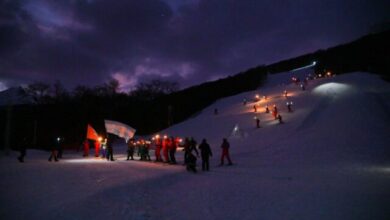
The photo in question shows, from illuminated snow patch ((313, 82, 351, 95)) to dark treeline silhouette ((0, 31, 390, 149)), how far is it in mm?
7660

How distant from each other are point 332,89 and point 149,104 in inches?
1626

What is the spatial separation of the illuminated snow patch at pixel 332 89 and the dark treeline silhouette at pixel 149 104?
25.1ft

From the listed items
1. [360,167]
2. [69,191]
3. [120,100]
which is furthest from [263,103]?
[120,100]

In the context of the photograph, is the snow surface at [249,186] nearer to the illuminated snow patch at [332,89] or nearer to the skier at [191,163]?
the skier at [191,163]

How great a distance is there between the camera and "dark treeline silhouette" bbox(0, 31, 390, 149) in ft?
175

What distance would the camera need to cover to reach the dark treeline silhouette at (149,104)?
53312 mm

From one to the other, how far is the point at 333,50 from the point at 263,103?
37108mm

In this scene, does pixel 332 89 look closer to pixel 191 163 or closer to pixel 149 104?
pixel 191 163

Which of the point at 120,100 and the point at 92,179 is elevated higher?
the point at 120,100

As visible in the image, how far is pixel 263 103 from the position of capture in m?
45.9

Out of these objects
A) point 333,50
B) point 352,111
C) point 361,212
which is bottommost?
point 361,212

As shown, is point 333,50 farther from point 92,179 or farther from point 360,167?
point 92,179

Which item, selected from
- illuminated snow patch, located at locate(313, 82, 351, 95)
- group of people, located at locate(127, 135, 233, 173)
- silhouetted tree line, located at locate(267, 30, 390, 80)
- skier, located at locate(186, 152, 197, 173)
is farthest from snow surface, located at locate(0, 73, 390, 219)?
silhouetted tree line, located at locate(267, 30, 390, 80)

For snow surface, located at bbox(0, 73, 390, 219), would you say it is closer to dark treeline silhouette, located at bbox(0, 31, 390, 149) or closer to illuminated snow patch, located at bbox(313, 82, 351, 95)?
illuminated snow patch, located at bbox(313, 82, 351, 95)
